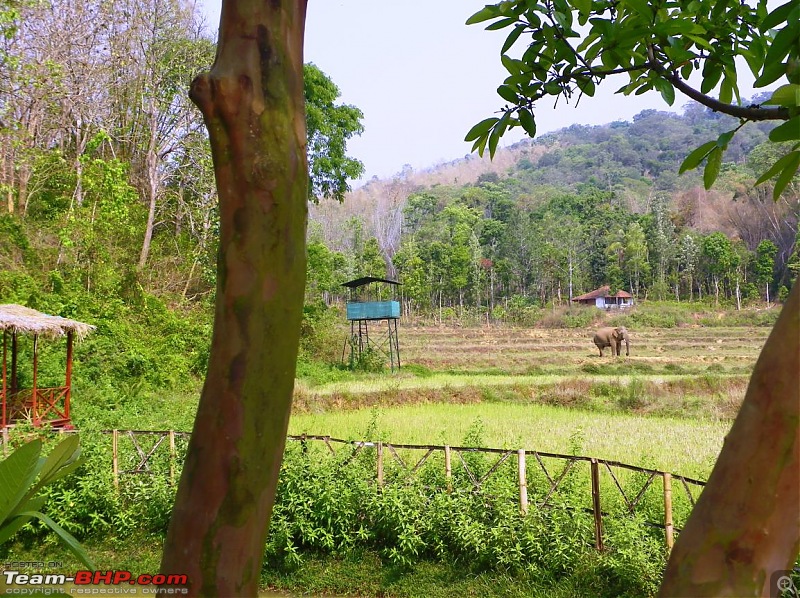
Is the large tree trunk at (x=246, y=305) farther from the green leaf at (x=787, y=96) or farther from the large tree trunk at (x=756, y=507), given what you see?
the green leaf at (x=787, y=96)

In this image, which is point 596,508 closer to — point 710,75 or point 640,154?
point 710,75

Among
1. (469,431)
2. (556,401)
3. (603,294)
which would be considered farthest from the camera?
(603,294)

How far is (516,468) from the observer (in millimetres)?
5797

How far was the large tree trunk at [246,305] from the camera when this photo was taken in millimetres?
803

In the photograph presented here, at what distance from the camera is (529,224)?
35.4 metres

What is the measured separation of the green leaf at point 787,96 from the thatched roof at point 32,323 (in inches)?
361

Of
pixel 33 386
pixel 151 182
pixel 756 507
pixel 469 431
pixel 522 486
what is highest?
pixel 151 182

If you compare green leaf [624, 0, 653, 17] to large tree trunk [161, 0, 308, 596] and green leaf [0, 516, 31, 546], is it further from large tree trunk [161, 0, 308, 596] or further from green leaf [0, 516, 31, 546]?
green leaf [0, 516, 31, 546]

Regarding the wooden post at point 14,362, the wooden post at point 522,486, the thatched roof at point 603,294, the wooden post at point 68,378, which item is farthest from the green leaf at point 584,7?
the thatched roof at point 603,294

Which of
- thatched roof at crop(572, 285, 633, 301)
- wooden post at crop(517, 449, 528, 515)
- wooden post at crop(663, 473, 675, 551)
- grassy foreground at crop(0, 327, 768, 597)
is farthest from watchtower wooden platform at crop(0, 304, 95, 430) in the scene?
thatched roof at crop(572, 285, 633, 301)

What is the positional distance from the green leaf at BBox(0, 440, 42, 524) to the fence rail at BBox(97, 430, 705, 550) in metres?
4.23

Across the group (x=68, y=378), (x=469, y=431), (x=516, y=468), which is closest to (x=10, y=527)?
(x=516, y=468)

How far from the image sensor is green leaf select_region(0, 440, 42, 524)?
92 cm

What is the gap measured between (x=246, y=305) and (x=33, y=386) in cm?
937
